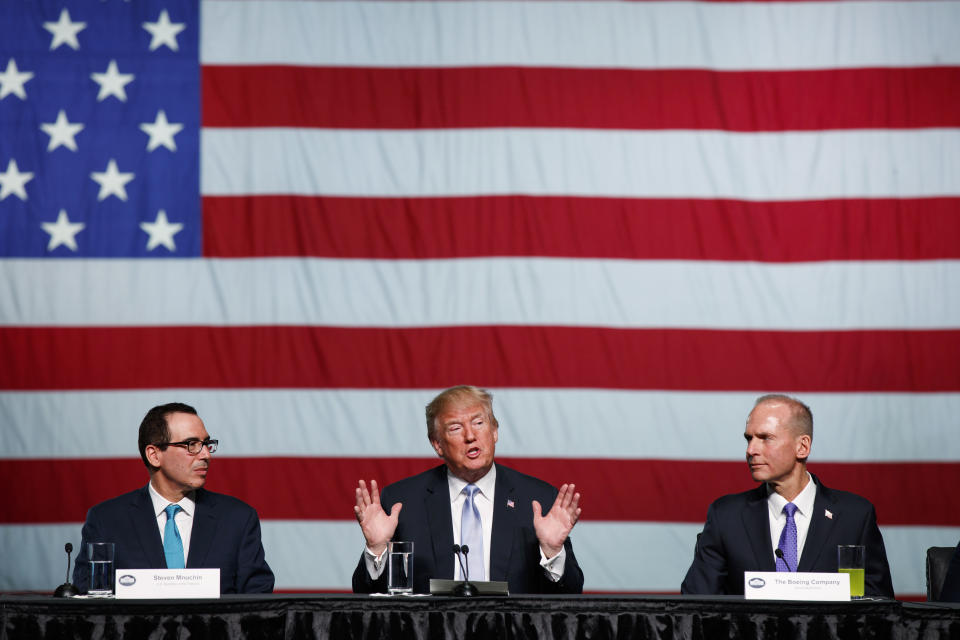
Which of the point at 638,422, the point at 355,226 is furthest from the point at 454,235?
the point at 638,422

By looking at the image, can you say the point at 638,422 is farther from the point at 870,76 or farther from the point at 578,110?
the point at 870,76

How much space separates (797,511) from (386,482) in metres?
2.07

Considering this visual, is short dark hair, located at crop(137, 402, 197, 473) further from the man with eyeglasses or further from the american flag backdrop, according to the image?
the american flag backdrop

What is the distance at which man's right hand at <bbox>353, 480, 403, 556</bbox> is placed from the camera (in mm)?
3764

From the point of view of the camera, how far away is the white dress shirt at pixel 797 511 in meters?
4.06

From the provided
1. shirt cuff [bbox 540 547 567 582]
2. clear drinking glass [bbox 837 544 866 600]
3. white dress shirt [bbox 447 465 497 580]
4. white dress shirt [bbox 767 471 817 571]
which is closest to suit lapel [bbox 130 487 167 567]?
white dress shirt [bbox 447 465 497 580]

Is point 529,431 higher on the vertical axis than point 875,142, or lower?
lower

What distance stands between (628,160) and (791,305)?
1.09 meters

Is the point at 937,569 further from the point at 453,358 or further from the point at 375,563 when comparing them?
the point at 453,358

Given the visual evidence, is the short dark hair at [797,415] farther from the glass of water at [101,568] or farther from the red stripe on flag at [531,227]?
the glass of water at [101,568]

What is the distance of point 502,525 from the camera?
161 inches

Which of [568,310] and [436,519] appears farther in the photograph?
[568,310]

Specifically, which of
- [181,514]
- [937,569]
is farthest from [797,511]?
[181,514]

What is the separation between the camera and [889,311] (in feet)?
17.5
